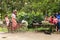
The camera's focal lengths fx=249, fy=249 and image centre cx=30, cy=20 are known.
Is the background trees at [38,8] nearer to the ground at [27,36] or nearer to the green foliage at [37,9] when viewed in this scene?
the green foliage at [37,9]

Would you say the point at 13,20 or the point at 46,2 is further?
the point at 46,2

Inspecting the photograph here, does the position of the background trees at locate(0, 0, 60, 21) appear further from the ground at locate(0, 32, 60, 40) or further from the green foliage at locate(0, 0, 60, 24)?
the ground at locate(0, 32, 60, 40)

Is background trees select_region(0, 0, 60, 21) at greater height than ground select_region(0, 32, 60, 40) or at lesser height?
greater

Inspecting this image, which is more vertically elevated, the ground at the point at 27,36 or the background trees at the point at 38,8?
the background trees at the point at 38,8

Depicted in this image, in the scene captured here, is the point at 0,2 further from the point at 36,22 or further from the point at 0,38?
the point at 0,38

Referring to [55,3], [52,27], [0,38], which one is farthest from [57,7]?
[0,38]

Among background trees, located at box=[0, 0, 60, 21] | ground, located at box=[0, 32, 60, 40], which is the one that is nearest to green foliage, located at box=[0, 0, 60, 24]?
background trees, located at box=[0, 0, 60, 21]

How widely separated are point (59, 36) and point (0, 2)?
9.12m

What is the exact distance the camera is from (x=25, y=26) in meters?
16.8

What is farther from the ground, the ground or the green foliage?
the green foliage

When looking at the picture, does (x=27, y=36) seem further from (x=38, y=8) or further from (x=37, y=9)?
(x=37, y=9)

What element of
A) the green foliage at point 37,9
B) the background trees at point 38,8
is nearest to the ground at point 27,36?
the green foliage at point 37,9

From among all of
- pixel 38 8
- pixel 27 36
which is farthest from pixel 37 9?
pixel 27 36

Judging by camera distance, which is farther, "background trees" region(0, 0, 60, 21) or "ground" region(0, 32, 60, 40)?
"background trees" region(0, 0, 60, 21)
